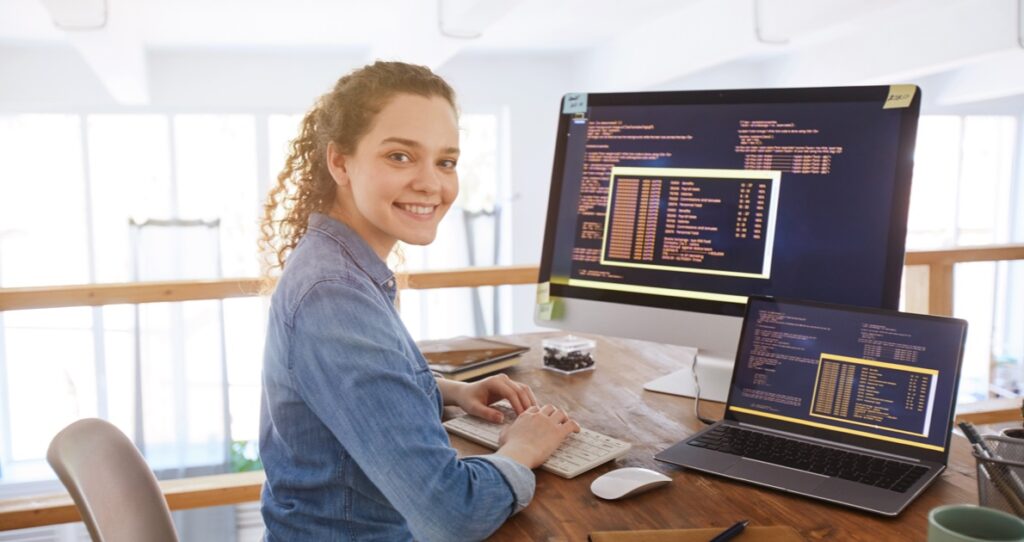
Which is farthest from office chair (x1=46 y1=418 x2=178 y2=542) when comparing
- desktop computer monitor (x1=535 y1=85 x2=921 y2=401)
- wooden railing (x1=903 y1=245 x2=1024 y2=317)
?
wooden railing (x1=903 y1=245 x2=1024 y2=317)

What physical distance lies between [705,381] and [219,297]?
50.4 inches

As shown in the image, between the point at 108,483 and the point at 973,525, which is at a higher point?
the point at 973,525

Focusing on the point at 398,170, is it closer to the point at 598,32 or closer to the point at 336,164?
the point at 336,164

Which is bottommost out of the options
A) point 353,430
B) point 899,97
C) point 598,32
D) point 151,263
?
point 151,263

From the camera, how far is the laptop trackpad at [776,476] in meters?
1.02

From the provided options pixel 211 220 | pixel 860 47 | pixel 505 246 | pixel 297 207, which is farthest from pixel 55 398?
pixel 860 47

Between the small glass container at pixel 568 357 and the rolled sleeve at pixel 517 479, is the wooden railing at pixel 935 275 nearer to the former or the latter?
the small glass container at pixel 568 357

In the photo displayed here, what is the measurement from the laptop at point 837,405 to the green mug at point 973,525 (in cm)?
29

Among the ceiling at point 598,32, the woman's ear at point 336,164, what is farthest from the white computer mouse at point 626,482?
the ceiling at point 598,32

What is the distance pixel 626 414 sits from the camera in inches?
52.9

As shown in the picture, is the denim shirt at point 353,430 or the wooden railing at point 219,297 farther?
the wooden railing at point 219,297

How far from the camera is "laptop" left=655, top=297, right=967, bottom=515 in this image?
3.44 ft

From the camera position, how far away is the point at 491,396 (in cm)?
136

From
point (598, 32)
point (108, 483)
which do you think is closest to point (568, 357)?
point (108, 483)
